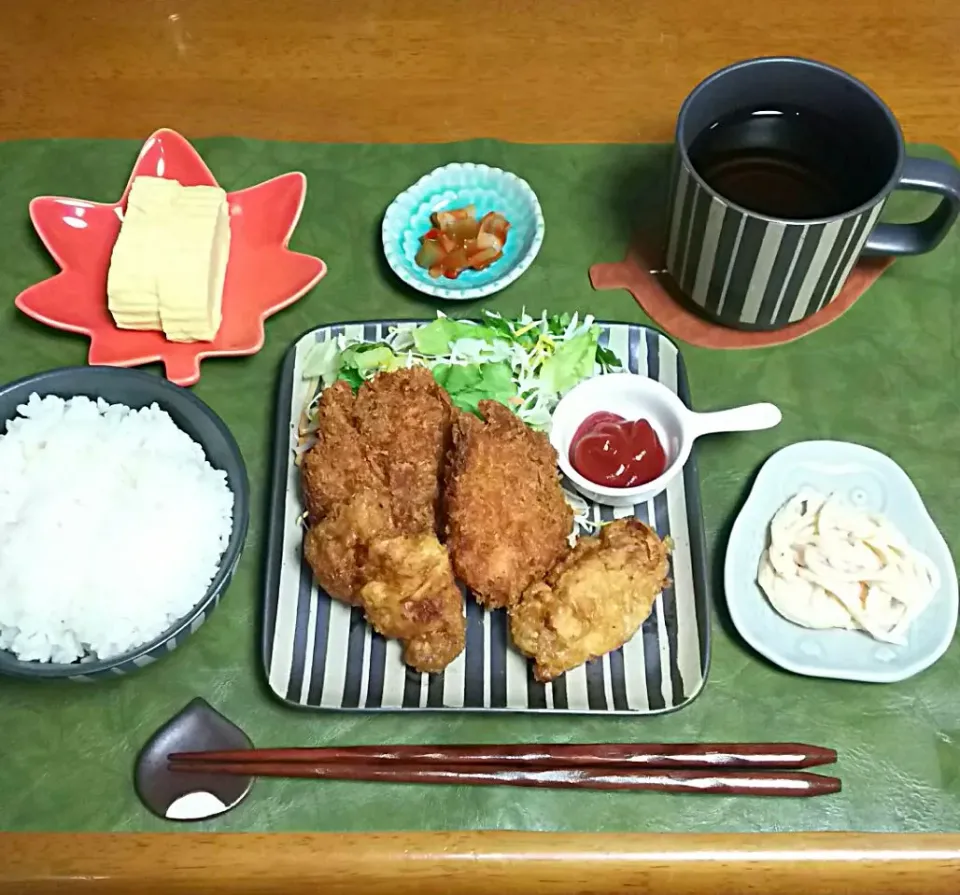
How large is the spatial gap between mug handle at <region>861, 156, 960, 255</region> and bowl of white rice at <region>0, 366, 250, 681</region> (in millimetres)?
1473

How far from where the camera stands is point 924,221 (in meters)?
2.15

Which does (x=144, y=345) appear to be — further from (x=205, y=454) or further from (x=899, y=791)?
(x=899, y=791)

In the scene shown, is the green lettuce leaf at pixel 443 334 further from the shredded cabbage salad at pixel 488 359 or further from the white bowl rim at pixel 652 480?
the white bowl rim at pixel 652 480

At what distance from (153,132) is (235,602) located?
134 cm

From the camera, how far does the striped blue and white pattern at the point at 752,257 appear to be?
1966 millimetres

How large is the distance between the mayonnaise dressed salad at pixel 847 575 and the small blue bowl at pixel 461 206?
89 cm

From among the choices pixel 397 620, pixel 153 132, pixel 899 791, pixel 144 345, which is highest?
pixel 153 132

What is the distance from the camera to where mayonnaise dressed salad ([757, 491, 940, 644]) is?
1.94m

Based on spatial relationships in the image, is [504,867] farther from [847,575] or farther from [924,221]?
[924,221]

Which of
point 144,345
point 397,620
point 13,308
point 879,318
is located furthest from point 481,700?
point 13,308

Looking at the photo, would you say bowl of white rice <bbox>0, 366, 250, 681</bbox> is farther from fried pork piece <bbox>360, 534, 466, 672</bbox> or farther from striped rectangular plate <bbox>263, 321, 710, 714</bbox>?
fried pork piece <bbox>360, 534, 466, 672</bbox>

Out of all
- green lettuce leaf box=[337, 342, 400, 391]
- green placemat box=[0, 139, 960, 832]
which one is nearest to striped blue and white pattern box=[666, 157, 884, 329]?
green placemat box=[0, 139, 960, 832]

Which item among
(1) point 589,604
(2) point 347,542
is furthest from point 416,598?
(1) point 589,604

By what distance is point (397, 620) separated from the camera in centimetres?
188
